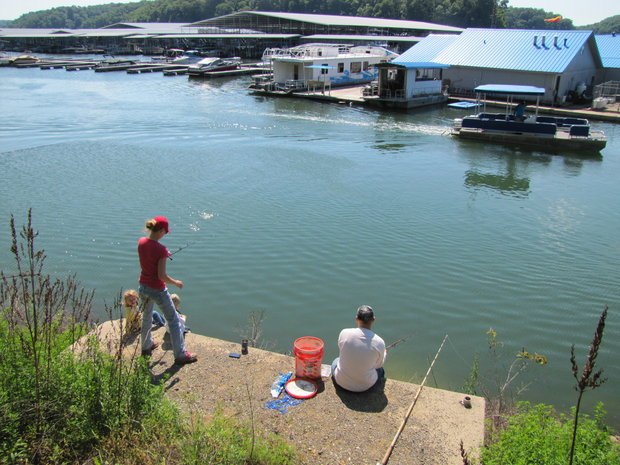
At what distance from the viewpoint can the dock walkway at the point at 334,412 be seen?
452 centimetres

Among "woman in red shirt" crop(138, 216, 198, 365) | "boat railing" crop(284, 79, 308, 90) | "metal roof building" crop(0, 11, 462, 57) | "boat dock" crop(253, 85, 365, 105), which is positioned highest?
"metal roof building" crop(0, 11, 462, 57)

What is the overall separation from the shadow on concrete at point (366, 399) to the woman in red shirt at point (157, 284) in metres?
1.87

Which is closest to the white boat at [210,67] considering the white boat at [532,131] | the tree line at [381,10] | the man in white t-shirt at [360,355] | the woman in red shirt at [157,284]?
the white boat at [532,131]

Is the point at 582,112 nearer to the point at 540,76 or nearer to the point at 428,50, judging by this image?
the point at 540,76

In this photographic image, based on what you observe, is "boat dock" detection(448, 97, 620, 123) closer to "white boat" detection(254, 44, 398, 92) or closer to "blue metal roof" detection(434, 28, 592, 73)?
"blue metal roof" detection(434, 28, 592, 73)

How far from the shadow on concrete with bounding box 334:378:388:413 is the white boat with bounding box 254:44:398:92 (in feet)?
123

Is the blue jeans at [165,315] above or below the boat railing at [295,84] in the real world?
below

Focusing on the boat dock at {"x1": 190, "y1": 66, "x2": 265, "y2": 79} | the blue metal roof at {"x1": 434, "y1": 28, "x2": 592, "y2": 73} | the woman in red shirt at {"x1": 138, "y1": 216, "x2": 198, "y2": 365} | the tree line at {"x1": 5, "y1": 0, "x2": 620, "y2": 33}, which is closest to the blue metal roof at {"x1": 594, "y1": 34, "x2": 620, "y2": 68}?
the blue metal roof at {"x1": 434, "y1": 28, "x2": 592, "y2": 73}

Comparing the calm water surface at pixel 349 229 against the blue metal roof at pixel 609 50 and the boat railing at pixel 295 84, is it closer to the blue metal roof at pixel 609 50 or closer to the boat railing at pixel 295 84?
the boat railing at pixel 295 84

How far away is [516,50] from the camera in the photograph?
124 ft

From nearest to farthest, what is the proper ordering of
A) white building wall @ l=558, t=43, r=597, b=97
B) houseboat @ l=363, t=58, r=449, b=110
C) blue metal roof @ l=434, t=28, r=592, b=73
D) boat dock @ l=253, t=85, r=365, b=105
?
houseboat @ l=363, t=58, r=449, b=110
white building wall @ l=558, t=43, r=597, b=97
blue metal roof @ l=434, t=28, r=592, b=73
boat dock @ l=253, t=85, r=365, b=105

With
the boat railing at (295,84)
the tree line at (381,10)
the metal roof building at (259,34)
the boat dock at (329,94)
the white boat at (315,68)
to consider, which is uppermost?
the tree line at (381,10)

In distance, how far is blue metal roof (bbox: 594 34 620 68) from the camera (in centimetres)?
4031

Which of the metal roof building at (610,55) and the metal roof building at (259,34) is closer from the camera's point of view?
the metal roof building at (610,55)
